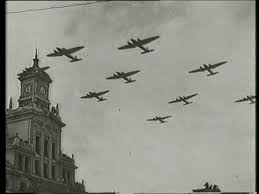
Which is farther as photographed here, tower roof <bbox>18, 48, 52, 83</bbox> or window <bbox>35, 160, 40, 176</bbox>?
tower roof <bbox>18, 48, 52, 83</bbox>

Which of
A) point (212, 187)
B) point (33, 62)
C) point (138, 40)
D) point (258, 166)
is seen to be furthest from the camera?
point (33, 62)

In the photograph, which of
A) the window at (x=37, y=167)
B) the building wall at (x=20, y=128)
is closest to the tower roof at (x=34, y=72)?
the building wall at (x=20, y=128)

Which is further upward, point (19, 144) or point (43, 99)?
point (43, 99)

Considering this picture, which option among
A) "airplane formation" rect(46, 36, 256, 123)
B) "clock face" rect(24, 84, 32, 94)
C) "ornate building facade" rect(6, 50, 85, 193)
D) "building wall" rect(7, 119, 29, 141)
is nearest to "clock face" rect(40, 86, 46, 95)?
"ornate building facade" rect(6, 50, 85, 193)

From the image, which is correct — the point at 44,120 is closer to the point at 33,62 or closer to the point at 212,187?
the point at 33,62

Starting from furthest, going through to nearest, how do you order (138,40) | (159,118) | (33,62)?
(33,62), (159,118), (138,40)

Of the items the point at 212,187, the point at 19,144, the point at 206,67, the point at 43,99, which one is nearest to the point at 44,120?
the point at 43,99

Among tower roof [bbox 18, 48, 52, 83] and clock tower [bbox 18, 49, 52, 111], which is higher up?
tower roof [bbox 18, 48, 52, 83]

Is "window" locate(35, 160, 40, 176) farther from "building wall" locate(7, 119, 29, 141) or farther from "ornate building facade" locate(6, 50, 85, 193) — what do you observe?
"building wall" locate(7, 119, 29, 141)
